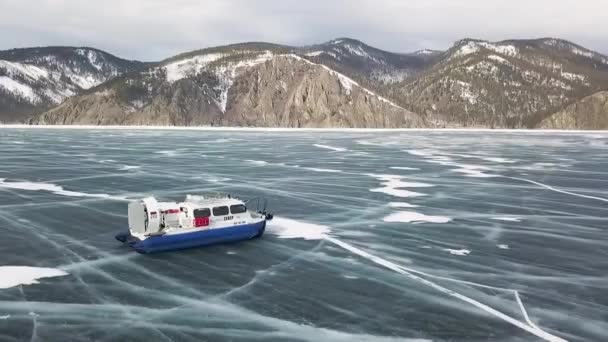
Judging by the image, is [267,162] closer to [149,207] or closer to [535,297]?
[149,207]

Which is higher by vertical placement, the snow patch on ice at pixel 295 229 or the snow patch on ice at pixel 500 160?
the snow patch on ice at pixel 500 160

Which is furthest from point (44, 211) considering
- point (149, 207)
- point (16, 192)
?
point (149, 207)

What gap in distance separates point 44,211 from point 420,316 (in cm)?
2684

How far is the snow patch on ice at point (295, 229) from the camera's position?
95.4 ft

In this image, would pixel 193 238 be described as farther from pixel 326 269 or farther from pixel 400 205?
pixel 400 205

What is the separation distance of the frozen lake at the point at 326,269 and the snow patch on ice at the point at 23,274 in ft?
0.37

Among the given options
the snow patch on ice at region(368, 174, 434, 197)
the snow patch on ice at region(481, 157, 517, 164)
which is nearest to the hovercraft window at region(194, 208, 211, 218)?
the snow patch on ice at region(368, 174, 434, 197)

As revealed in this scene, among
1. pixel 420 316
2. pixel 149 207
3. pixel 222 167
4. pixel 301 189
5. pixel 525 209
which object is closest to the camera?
pixel 420 316

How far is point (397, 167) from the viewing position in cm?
6288

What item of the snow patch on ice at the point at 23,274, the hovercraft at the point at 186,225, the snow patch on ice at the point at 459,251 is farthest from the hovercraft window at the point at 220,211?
the snow patch on ice at the point at 459,251

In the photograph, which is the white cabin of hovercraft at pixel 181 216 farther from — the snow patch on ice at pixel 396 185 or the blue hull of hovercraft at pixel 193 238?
the snow patch on ice at pixel 396 185

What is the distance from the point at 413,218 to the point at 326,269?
39.5 feet

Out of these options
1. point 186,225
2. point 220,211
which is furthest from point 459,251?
point 186,225

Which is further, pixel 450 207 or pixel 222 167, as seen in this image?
pixel 222 167
